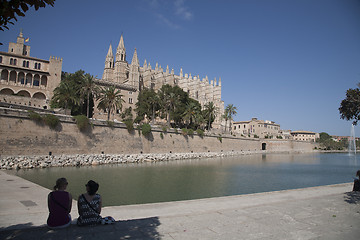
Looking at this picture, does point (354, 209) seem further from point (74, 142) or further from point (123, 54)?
point (123, 54)

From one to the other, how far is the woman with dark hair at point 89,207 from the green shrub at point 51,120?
22233 millimetres

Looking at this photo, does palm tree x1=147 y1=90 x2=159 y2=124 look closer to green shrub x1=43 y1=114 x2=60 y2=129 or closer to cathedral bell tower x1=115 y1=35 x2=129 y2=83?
green shrub x1=43 y1=114 x2=60 y2=129

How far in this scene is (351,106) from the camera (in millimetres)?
13250

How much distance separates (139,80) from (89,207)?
67276 mm

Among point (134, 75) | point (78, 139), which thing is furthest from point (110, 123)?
point (134, 75)

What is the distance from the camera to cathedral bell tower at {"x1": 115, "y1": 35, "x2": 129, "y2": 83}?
238 feet

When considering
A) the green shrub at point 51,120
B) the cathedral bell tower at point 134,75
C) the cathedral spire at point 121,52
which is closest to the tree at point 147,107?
the cathedral bell tower at point 134,75

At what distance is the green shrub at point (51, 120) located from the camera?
2498 cm

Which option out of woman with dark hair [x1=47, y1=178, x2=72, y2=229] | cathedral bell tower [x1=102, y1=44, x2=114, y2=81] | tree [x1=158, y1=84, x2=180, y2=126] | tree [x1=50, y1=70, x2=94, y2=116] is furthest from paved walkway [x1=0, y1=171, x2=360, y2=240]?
cathedral bell tower [x1=102, y1=44, x2=114, y2=81]

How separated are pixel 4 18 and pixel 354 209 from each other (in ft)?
34.2

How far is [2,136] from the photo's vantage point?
2220 centimetres

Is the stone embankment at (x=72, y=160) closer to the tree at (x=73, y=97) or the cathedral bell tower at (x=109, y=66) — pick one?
the tree at (x=73, y=97)

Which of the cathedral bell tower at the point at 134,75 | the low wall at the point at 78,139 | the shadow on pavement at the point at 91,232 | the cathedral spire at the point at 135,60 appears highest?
the cathedral spire at the point at 135,60

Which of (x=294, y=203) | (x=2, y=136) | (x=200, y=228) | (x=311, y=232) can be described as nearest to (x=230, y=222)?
(x=200, y=228)
